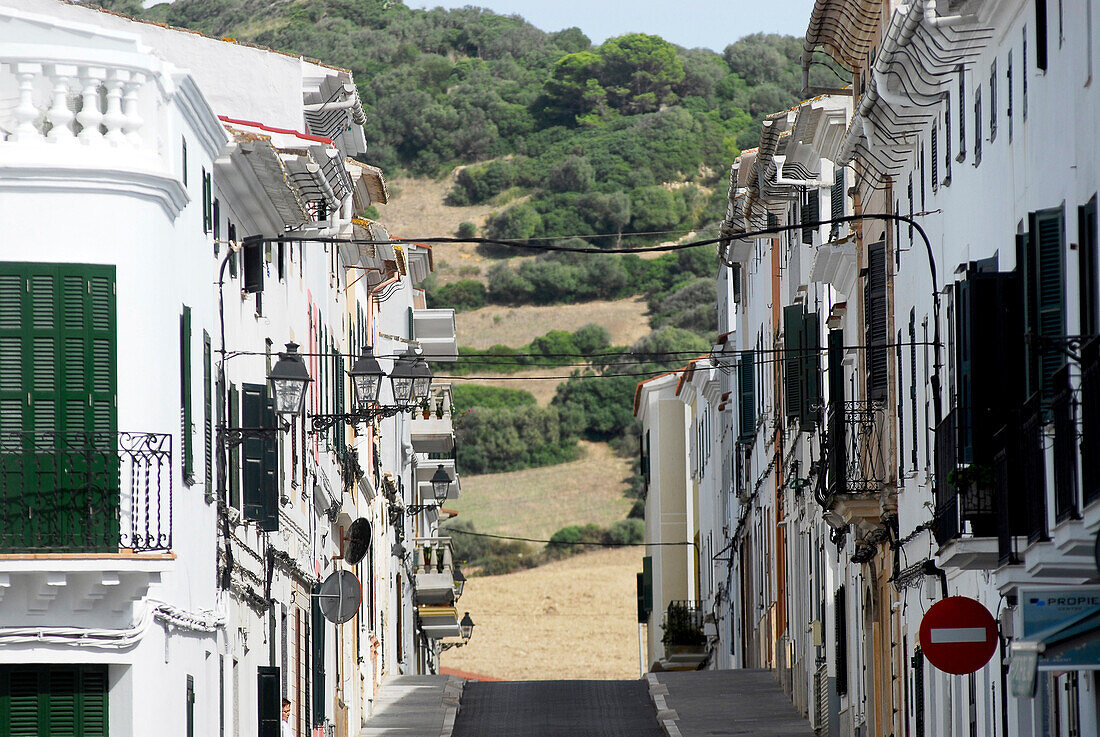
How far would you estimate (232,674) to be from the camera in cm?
2144

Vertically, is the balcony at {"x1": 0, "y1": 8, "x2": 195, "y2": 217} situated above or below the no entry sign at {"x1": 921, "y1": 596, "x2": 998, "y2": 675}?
above

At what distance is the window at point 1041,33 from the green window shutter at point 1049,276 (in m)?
1.56

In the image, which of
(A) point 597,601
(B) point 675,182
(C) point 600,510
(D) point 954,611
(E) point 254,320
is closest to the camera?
(D) point 954,611

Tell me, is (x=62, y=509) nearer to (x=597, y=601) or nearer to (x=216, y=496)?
(x=216, y=496)

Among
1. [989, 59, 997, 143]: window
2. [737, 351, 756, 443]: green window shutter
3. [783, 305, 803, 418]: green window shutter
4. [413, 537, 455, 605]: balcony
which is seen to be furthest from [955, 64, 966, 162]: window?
[413, 537, 455, 605]: balcony

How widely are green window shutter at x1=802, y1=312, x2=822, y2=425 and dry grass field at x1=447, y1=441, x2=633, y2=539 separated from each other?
7995 cm

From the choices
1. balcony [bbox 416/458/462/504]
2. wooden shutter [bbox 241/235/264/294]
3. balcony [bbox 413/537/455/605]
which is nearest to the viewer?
wooden shutter [bbox 241/235/264/294]

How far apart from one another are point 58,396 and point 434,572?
41065 mm

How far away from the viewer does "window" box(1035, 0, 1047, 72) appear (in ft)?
48.9

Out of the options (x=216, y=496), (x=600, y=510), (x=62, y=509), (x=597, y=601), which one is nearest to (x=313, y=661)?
(x=216, y=496)

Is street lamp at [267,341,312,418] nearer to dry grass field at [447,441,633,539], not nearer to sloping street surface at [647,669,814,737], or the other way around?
sloping street surface at [647,669,814,737]

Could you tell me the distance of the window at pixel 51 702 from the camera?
15.9 metres

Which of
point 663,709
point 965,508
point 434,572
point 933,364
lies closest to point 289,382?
point 933,364

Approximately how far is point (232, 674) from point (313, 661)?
7017 mm
